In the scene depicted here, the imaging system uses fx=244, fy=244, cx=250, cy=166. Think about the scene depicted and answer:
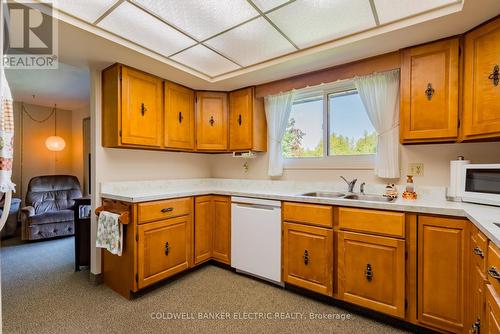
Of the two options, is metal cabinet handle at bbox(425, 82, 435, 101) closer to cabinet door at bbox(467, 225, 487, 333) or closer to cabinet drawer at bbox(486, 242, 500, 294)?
cabinet door at bbox(467, 225, 487, 333)

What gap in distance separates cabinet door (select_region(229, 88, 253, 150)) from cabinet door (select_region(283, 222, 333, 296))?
1.25m

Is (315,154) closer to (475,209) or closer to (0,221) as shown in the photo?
(475,209)

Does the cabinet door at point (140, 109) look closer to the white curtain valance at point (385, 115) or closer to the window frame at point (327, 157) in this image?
the window frame at point (327, 157)

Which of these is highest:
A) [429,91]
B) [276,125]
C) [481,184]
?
[429,91]

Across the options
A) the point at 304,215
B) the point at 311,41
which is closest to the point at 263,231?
the point at 304,215

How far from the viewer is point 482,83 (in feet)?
5.63

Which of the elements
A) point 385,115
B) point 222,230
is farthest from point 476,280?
point 222,230

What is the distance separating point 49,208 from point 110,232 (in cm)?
291

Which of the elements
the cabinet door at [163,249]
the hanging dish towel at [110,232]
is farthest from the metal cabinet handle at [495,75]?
the hanging dish towel at [110,232]

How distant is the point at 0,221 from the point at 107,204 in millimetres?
1329

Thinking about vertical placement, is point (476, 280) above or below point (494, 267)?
below

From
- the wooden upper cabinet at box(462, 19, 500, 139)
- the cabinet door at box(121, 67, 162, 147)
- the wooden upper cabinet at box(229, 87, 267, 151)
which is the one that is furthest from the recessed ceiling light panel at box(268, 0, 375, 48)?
the cabinet door at box(121, 67, 162, 147)

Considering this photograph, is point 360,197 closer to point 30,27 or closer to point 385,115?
point 385,115

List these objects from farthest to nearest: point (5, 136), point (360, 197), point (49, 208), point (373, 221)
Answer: point (49, 208), point (360, 197), point (373, 221), point (5, 136)
